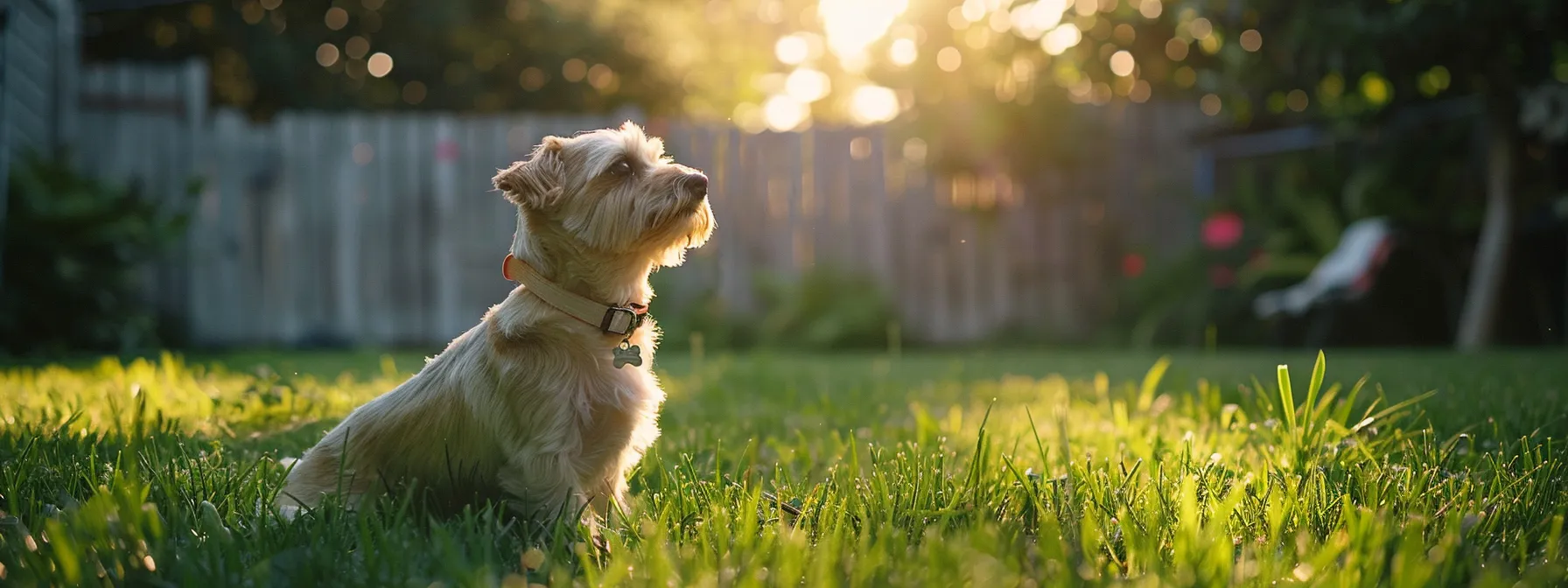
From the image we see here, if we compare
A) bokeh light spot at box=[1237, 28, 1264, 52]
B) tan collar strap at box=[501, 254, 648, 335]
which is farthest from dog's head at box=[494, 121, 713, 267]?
bokeh light spot at box=[1237, 28, 1264, 52]

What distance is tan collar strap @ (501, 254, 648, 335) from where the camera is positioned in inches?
111

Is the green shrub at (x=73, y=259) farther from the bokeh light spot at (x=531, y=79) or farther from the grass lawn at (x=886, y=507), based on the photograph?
the bokeh light spot at (x=531, y=79)

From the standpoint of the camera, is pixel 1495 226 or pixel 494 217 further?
pixel 494 217

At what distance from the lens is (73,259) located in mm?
8516

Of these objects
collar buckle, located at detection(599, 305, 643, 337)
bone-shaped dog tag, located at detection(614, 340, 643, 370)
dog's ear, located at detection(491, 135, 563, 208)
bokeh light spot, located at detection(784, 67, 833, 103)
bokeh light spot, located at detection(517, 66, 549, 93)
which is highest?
bokeh light spot, located at detection(784, 67, 833, 103)

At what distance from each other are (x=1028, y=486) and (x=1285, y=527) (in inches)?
22.0

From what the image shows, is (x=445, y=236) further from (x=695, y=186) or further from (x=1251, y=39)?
(x=695, y=186)

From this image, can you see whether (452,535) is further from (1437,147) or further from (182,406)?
(1437,147)

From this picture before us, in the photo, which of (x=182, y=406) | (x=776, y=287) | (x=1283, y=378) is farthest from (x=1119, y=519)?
(x=776, y=287)

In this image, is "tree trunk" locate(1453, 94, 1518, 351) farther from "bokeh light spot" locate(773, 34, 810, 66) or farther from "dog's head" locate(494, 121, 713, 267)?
"bokeh light spot" locate(773, 34, 810, 66)

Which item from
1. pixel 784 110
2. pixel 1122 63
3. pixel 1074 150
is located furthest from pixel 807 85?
A: pixel 1122 63

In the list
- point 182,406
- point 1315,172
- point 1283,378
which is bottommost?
point 182,406

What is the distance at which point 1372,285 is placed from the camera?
9.76 m

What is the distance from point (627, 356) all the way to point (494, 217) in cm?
919
